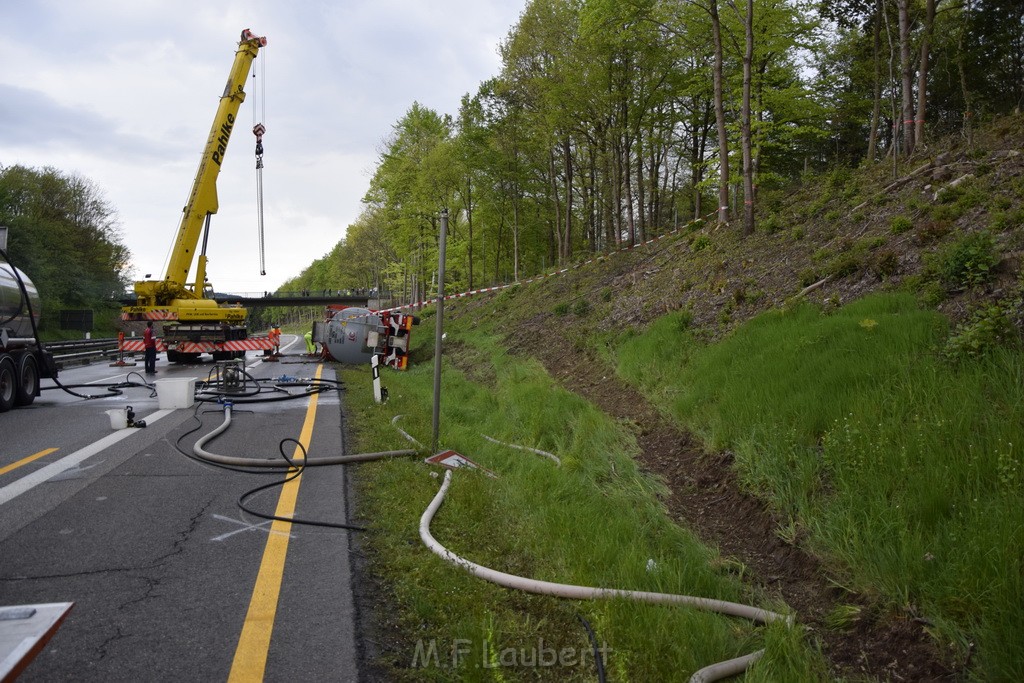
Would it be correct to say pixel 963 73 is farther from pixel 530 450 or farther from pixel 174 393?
pixel 174 393

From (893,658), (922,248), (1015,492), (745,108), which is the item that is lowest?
(893,658)

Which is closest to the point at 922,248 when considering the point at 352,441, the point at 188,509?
the point at 352,441

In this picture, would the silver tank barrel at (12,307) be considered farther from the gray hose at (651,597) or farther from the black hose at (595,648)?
the black hose at (595,648)

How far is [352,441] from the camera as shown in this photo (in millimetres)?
8547

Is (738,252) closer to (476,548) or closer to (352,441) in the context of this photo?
(352,441)

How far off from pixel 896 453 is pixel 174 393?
10.3 metres

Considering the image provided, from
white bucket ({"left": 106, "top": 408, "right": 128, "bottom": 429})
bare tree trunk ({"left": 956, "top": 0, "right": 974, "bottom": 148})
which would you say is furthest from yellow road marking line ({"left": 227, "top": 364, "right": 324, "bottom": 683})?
bare tree trunk ({"left": 956, "top": 0, "right": 974, "bottom": 148})

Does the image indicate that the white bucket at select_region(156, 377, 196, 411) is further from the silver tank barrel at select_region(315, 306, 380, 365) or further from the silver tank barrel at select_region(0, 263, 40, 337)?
the silver tank barrel at select_region(315, 306, 380, 365)

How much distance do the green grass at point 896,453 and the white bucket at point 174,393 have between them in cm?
788

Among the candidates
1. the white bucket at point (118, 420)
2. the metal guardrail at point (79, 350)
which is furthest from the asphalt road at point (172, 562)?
A: the metal guardrail at point (79, 350)

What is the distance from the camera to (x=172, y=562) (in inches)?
175

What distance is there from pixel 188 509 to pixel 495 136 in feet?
87.5

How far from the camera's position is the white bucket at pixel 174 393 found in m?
11.1

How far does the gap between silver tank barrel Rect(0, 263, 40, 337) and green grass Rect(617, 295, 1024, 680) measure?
1091 centimetres
